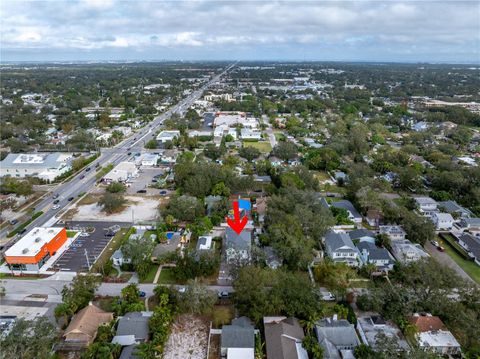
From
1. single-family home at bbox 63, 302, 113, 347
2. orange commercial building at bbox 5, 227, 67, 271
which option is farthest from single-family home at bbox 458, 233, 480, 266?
orange commercial building at bbox 5, 227, 67, 271

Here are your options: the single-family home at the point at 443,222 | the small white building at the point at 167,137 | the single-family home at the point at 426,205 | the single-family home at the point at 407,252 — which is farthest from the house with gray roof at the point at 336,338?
the small white building at the point at 167,137

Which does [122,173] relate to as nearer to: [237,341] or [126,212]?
[126,212]

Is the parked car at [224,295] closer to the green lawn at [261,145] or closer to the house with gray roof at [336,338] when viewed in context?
the house with gray roof at [336,338]

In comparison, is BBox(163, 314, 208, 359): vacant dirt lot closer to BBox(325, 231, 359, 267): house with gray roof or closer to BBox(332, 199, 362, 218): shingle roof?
BBox(325, 231, 359, 267): house with gray roof

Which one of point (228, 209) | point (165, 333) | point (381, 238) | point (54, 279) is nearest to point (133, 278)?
point (54, 279)

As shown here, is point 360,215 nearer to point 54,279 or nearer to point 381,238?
point 381,238

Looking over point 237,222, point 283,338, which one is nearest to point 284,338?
point 283,338
